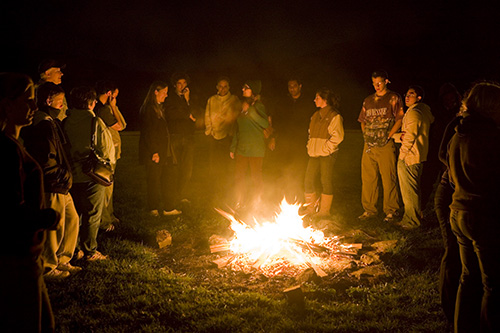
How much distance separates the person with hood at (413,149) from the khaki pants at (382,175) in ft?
1.30

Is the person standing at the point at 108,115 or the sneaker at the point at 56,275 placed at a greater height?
the person standing at the point at 108,115

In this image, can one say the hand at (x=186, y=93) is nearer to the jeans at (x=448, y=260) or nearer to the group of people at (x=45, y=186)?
the group of people at (x=45, y=186)

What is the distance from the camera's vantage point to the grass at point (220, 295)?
4156 millimetres

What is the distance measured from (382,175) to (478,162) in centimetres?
452

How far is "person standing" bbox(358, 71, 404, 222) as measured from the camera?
24.1 feet

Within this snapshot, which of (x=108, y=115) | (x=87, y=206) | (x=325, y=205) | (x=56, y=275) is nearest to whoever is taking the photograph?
(x=56, y=275)

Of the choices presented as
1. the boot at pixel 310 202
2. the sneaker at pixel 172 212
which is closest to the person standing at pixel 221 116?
the sneaker at pixel 172 212

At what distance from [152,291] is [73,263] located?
4.86 feet

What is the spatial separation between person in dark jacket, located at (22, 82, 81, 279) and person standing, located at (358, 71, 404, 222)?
5.36m

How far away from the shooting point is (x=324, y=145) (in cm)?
776

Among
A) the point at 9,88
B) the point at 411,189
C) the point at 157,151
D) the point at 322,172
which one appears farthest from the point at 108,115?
the point at 411,189

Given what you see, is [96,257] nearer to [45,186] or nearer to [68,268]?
[68,268]

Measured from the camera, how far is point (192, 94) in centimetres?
948

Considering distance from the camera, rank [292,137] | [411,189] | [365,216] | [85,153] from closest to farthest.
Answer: [85,153] → [411,189] → [365,216] → [292,137]
